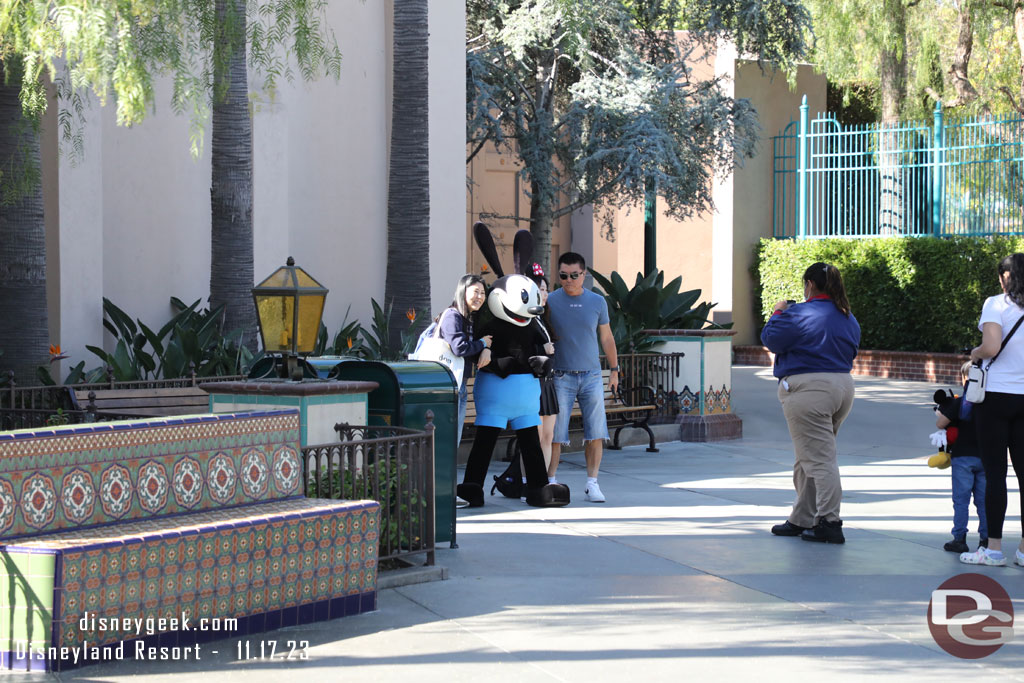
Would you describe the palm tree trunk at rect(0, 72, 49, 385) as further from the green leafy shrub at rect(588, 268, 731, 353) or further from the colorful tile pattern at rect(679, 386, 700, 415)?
the colorful tile pattern at rect(679, 386, 700, 415)

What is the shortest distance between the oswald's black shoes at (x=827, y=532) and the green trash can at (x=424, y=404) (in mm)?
2380

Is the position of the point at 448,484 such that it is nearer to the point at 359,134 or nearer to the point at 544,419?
the point at 544,419

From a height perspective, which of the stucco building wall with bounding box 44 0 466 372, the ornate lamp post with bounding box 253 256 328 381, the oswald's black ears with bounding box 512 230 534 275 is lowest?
the ornate lamp post with bounding box 253 256 328 381

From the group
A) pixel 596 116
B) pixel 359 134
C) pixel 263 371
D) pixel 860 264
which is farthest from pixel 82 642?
pixel 860 264

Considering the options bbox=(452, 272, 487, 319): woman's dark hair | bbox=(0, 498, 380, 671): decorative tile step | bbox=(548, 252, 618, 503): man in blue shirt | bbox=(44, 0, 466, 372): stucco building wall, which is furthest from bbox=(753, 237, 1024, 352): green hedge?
bbox=(0, 498, 380, 671): decorative tile step

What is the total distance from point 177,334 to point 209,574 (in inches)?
249

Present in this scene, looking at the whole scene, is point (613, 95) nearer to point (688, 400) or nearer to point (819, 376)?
point (688, 400)

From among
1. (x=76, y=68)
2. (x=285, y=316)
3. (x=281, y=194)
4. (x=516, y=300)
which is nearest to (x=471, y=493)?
(x=516, y=300)

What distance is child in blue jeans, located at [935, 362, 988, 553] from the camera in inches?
294

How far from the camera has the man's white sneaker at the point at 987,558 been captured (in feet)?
23.9

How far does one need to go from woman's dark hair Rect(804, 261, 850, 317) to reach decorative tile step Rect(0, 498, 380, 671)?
3.46m

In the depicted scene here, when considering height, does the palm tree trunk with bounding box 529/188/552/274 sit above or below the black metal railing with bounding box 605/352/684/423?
above

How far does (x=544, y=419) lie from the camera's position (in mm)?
9375

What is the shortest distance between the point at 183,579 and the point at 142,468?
0.54 m
